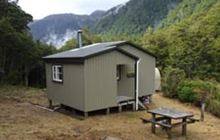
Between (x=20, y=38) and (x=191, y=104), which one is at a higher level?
(x=20, y=38)

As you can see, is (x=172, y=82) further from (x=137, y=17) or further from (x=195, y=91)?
(x=137, y=17)

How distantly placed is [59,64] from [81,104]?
99.1 inches

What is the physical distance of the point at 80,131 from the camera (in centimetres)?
1077

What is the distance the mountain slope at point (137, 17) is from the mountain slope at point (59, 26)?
5106 centimetres

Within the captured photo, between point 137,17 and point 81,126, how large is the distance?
91437mm

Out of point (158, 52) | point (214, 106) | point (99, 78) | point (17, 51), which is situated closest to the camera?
point (99, 78)

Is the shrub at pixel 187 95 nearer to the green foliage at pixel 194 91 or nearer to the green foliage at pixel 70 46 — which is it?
the green foliage at pixel 194 91

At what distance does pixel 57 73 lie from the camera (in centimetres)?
1502

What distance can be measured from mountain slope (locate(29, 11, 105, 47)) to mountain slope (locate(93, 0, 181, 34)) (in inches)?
2010

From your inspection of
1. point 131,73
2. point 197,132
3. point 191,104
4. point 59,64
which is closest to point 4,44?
point 59,64

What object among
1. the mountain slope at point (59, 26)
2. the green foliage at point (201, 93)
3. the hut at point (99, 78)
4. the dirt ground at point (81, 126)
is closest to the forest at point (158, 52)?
the green foliage at point (201, 93)

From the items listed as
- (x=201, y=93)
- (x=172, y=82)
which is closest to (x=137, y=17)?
(x=172, y=82)

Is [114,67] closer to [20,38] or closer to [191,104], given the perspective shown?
[191,104]

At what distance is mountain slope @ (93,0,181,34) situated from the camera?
9500 cm
